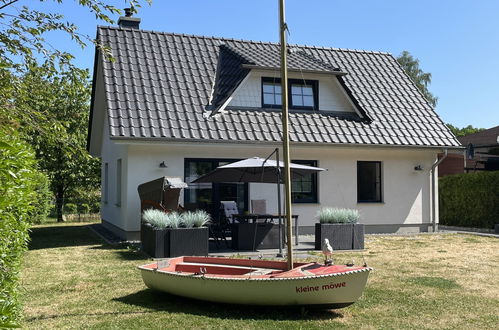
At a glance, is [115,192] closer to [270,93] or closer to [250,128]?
[250,128]

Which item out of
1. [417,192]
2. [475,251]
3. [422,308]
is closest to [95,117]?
[417,192]

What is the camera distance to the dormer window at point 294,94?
17.3 metres

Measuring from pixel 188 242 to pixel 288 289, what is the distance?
4997 mm

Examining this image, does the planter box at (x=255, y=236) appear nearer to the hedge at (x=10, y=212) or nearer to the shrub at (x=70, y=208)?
the hedge at (x=10, y=212)

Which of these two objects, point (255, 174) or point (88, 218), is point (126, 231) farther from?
point (88, 218)

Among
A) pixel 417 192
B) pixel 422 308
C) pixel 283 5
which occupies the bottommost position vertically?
pixel 422 308

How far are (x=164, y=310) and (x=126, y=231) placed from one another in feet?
25.9

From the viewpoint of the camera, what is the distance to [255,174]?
43.9ft

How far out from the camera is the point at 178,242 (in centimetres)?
1151

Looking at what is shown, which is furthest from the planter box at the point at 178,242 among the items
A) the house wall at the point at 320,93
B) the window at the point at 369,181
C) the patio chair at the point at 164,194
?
the window at the point at 369,181

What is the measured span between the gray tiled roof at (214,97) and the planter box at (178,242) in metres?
3.70

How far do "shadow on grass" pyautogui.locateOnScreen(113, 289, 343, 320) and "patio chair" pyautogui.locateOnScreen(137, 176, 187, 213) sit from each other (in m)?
4.96

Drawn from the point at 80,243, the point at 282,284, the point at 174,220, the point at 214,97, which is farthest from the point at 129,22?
the point at 282,284

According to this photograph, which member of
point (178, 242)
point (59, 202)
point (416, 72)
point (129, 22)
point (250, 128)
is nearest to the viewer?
point (178, 242)
